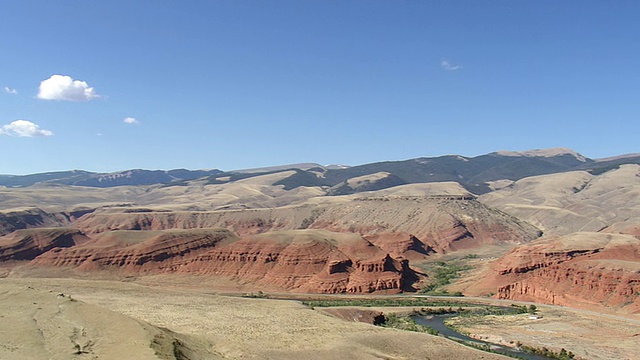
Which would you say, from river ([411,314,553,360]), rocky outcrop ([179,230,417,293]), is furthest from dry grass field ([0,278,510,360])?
rocky outcrop ([179,230,417,293])

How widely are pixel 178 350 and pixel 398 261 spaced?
107 m

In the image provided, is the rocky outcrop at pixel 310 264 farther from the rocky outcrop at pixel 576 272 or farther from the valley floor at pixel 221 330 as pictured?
the valley floor at pixel 221 330

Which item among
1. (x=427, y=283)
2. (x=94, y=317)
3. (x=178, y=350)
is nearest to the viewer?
(x=178, y=350)

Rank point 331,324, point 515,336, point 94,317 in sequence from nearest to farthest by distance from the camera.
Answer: point 94,317 → point 331,324 → point 515,336

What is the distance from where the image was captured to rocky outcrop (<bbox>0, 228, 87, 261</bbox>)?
160m

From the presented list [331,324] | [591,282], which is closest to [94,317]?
[331,324]

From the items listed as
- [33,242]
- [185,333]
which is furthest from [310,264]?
[33,242]

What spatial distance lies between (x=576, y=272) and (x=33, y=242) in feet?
508

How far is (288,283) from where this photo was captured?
136 metres

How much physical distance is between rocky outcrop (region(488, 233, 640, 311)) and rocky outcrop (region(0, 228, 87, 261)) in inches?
5299

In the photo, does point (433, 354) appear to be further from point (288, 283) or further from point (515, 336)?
point (288, 283)

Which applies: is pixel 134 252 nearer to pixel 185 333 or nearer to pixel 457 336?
pixel 457 336

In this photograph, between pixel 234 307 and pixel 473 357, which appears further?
pixel 234 307

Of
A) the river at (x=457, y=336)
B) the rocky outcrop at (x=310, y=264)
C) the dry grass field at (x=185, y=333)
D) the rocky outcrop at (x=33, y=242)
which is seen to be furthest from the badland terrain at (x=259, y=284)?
the river at (x=457, y=336)
